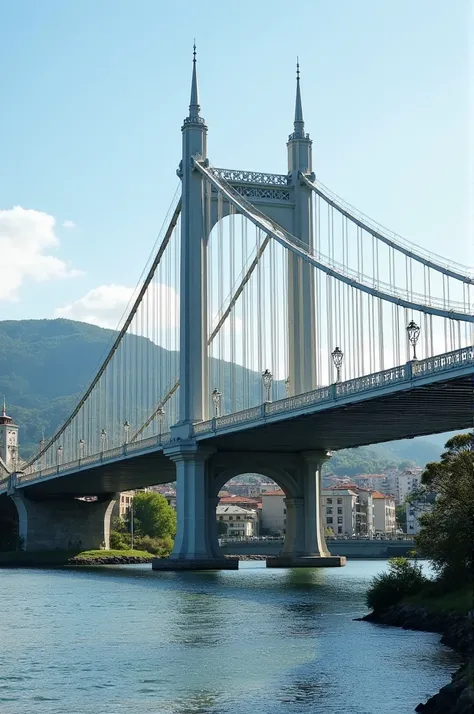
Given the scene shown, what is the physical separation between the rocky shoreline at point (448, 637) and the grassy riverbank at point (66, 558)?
60.8 meters

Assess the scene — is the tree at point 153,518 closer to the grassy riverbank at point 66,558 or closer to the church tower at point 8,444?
the church tower at point 8,444

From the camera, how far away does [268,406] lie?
57375 millimetres

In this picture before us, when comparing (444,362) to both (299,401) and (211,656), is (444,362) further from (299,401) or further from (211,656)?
(211,656)

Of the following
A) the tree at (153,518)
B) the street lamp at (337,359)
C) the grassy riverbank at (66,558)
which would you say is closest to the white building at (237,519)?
the tree at (153,518)

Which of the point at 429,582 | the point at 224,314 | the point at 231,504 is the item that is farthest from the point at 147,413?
the point at 231,504

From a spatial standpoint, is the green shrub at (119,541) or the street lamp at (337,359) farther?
the green shrub at (119,541)

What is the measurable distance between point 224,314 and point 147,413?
41.1ft

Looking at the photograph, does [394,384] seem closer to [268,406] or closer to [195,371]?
[268,406]

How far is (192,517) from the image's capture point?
221 ft

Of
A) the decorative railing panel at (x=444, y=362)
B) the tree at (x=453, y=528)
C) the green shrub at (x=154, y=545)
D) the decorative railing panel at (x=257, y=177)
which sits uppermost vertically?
the decorative railing panel at (x=257, y=177)

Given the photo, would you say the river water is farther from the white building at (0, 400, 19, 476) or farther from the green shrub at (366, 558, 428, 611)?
the white building at (0, 400, 19, 476)

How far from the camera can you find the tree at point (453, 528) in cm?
3522

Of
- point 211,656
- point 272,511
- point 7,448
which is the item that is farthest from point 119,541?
point 211,656

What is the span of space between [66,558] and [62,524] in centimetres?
819
